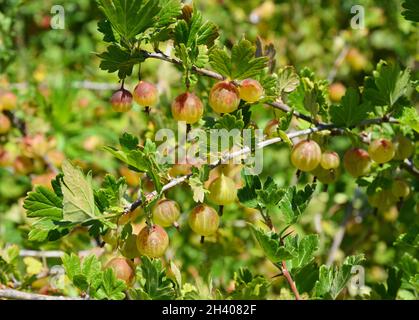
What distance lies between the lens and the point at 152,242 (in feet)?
3.29

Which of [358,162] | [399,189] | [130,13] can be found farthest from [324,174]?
[130,13]

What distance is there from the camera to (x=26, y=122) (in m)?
2.00

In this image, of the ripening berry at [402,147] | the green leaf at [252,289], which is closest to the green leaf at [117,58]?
the green leaf at [252,289]

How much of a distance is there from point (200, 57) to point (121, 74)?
146mm

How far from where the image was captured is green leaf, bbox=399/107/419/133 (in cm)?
105

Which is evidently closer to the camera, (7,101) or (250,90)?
(250,90)

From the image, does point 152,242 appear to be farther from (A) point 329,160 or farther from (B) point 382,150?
(B) point 382,150

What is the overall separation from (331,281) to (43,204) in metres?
0.54

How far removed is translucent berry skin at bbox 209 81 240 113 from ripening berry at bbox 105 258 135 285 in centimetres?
32

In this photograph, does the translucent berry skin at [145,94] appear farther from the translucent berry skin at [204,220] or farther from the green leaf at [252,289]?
the green leaf at [252,289]

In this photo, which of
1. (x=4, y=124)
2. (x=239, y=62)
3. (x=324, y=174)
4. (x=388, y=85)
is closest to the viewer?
(x=239, y=62)

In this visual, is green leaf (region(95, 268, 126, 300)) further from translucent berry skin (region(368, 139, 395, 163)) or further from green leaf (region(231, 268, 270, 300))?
translucent berry skin (region(368, 139, 395, 163))

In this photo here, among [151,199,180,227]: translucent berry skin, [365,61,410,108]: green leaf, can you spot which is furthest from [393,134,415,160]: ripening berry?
[151,199,180,227]: translucent berry skin

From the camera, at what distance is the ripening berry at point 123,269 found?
1018 mm
